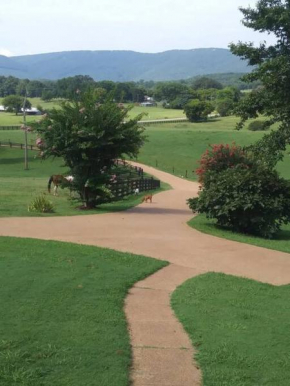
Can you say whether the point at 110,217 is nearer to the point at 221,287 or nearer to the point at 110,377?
the point at 221,287

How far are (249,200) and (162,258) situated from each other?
4749mm

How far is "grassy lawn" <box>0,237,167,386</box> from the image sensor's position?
547cm

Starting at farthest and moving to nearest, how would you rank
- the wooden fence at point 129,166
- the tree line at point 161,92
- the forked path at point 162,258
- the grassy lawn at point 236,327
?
the tree line at point 161,92, the wooden fence at point 129,166, the forked path at point 162,258, the grassy lawn at point 236,327

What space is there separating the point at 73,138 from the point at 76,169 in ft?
4.64

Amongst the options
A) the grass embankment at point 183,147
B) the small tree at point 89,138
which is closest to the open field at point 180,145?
the grass embankment at point 183,147

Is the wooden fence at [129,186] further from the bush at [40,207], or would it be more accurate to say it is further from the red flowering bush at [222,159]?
the bush at [40,207]

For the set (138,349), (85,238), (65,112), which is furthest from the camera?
(65,112)

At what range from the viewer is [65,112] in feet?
63.3

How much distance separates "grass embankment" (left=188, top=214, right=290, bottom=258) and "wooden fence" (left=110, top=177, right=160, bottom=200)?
5.91m

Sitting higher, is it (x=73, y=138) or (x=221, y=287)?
(x=73, y=138)

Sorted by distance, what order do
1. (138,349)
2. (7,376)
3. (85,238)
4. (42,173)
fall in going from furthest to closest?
(42,173) < (85,238) < (138,349) < (7,376)

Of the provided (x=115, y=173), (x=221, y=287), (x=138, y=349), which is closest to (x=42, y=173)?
(x=115, y=173)

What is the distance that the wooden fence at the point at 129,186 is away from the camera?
25.0 meters

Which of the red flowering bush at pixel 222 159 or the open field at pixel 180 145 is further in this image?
the open field at pixel 180 145
